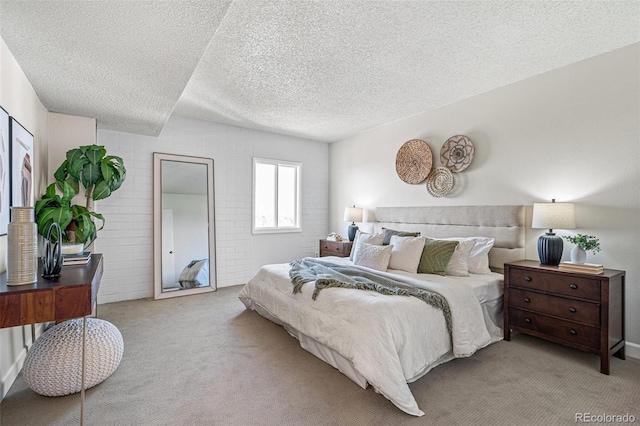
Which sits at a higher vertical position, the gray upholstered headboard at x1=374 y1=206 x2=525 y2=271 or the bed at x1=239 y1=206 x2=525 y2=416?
the gray upholstered headboard at x1=374 y1=206 x2=525 y2=271

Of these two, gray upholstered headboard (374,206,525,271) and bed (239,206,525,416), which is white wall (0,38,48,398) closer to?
bed (239,206,525,416)

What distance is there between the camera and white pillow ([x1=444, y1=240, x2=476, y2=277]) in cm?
316

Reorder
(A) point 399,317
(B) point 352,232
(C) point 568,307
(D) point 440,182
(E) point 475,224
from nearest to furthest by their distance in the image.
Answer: (A) point 399,317
(C) point 568,307
(E) point 475,224
(D) point 440,182
(B) point 352,232

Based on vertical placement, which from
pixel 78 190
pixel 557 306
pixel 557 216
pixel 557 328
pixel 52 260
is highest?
pixel 78 190

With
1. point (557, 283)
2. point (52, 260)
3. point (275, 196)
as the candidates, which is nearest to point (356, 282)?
point (557, 283)

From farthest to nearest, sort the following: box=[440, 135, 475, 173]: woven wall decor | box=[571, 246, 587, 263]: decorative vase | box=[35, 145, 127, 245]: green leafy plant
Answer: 1. box=[440, 135, 475, 173]: woven wall decor
2. box=[571, 246, 587, 263]: decorative vase
3. box=[35, 145, 127, 245]: green leafy plant

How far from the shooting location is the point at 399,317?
6.93 feet

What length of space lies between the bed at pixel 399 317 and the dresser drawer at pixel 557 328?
219mm

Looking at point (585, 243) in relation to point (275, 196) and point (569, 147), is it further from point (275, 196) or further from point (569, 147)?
point (275, 196)

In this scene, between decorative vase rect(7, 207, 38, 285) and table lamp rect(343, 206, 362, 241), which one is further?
table lamp rect(343, 206, 362, 241)

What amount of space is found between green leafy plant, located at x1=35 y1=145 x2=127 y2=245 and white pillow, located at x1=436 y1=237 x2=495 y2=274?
3.78m

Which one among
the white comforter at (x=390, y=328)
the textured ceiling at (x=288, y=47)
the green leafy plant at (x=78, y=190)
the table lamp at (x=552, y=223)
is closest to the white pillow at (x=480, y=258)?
the table lamp at (x=552, y=223)

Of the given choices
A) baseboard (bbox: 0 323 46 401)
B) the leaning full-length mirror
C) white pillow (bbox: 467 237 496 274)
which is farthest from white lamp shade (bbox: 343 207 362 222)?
baseboard (bbox: 0 323 46 401)

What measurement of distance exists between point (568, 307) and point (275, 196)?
4.36 meters
